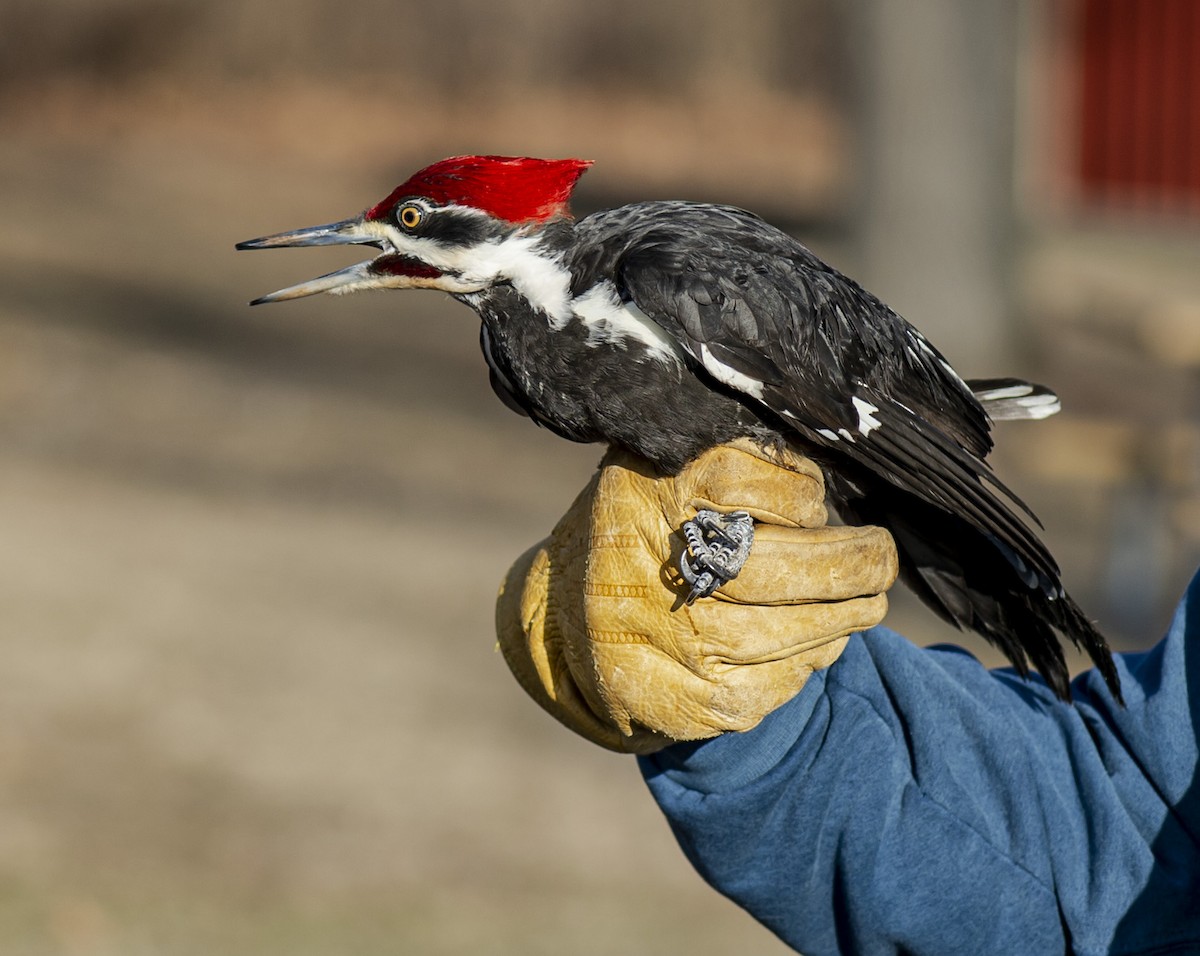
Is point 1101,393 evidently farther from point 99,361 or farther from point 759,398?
point 759,398

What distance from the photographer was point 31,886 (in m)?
5.24

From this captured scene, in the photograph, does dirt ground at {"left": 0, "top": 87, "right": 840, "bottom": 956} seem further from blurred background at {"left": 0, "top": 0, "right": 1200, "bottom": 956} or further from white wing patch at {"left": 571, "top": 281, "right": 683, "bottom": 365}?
white wing patch at {"left": 571, "top": 281, "right": 683, "bottom": 365}

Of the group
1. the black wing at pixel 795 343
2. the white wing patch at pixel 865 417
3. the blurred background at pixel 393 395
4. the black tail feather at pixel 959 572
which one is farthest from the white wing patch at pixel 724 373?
the blurred background at pixel 393 395

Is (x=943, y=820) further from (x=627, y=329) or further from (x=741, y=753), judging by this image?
(x=627, y=329)

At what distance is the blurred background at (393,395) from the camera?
5.56 metres

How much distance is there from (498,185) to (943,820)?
1.28 meters

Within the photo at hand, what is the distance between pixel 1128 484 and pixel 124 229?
9801 millimetres

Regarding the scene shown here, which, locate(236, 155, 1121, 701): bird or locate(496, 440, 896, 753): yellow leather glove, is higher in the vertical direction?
locate(236, 155, 1121, 701): bird

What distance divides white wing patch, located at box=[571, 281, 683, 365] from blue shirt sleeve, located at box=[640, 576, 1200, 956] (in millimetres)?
599

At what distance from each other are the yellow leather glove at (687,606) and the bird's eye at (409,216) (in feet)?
1.75

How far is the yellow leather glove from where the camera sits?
256cm

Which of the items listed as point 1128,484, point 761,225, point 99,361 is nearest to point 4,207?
point 99,361

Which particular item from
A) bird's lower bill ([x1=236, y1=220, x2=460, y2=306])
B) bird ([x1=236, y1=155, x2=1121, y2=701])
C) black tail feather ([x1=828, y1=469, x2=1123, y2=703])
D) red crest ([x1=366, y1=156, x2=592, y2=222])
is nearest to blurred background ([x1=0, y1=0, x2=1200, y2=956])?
black tail feather ([x1=828, y1=469, x2=1123, y2=703])

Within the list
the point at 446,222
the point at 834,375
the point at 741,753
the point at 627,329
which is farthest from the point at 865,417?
the point at 446,222
